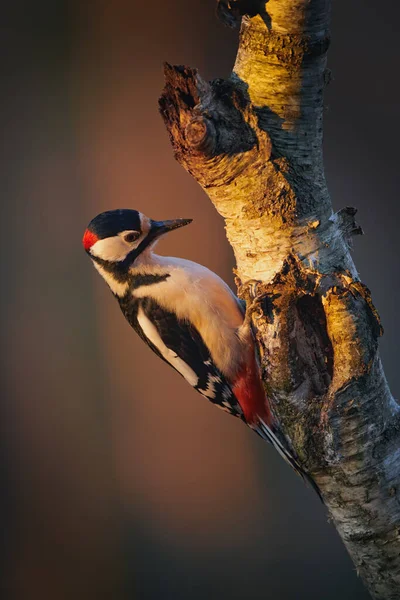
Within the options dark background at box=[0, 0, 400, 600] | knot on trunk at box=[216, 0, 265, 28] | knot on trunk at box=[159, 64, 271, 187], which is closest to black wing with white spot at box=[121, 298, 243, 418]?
knot on trunk at box=[159, 64, 271, 187]

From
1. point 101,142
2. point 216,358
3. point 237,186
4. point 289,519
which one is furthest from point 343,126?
point 289,519

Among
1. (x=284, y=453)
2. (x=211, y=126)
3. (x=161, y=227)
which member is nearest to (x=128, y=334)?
(x=161, y=227)

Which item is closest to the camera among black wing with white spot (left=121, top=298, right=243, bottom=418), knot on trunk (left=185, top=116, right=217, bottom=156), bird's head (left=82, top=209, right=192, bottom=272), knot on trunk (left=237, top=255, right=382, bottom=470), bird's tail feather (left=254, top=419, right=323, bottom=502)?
knot on trunk (left=185, top=116, right=217, bottom=156)

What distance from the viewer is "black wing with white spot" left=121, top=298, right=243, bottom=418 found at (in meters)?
1.50

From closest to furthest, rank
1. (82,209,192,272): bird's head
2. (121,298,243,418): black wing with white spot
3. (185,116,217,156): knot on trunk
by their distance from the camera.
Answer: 1. (185,116,217,156): knot on trunk
2. (82,209,192,272): bird's head
3. (121,298,243,418): black wing with white spot

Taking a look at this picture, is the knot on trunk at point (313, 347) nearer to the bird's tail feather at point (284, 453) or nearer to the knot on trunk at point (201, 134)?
the bird's tail feather at point (284, 453)

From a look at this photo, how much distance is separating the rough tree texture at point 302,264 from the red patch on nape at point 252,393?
1.06ft

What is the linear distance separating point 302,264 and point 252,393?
495mm

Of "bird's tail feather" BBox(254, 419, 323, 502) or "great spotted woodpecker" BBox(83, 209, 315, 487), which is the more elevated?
"great spotted woodpecker" BBox(83, 209, 315, 487)

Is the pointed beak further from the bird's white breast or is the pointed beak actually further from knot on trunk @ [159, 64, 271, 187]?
knot on trunk @ [159, 64, 271, 187]

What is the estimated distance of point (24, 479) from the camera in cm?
251

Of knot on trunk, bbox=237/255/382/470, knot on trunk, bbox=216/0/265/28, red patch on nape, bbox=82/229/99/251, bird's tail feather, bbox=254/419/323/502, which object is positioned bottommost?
bird's tail feather, bbox=254/419/323/502

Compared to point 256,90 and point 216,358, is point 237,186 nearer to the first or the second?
point 256,90

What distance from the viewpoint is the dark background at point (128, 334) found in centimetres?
230
